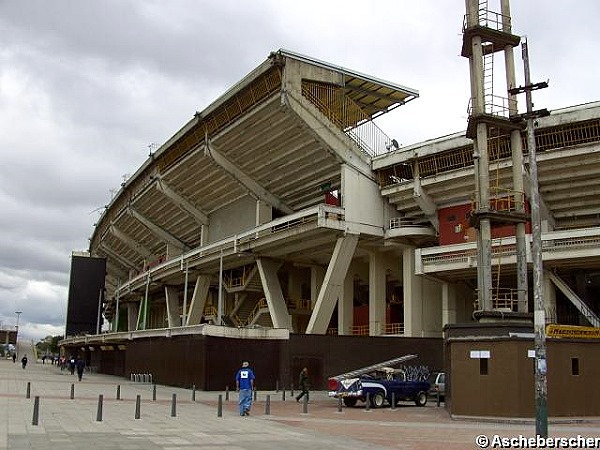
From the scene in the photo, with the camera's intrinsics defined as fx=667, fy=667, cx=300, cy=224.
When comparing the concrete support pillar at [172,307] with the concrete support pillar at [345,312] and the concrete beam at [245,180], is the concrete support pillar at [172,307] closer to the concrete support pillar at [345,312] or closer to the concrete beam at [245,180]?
the concrete beam at [245,180]

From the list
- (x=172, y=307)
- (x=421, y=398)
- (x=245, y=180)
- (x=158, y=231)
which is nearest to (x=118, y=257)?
(x=158, y=231)

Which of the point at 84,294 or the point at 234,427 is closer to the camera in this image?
the point at 234,427

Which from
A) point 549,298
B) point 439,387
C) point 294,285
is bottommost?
point 439,387

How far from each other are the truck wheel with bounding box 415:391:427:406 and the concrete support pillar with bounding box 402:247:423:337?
37.3 feet

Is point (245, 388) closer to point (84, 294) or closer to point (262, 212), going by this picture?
point (262, 212)

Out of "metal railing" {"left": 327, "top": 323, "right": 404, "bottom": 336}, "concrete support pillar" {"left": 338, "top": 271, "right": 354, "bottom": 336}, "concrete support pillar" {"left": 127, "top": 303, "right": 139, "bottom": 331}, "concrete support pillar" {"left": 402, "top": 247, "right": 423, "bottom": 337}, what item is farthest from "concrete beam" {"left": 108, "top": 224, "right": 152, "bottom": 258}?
"concrete support pillar" {"left": 402, "top": 247, "right": 423, "bottom": 337}

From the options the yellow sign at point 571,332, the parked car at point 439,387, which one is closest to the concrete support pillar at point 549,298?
the parked car at point 439,387

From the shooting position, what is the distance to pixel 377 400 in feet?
83.6

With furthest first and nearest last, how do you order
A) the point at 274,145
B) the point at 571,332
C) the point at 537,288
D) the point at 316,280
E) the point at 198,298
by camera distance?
the point at 198,298, the point at 316,280, the point at 274,145, the point at 571,332, the point at 537,288

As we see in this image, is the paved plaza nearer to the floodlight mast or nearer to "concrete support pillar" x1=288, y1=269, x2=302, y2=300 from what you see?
the floodlight mast

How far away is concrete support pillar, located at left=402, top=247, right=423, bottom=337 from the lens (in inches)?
1523

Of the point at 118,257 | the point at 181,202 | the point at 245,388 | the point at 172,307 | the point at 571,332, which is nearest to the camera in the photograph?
the point at 571,332

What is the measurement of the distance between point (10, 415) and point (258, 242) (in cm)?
2465

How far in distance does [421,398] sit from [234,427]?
1151 centimetres
